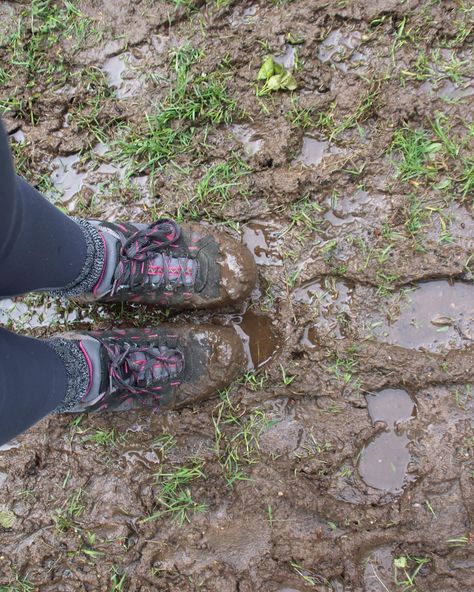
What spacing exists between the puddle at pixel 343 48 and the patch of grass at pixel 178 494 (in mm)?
2014

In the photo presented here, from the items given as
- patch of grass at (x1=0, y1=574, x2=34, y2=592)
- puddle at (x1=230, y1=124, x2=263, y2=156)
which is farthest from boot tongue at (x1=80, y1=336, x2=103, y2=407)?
puddle at (x1=230, y1=124, x2=263, y2=156)

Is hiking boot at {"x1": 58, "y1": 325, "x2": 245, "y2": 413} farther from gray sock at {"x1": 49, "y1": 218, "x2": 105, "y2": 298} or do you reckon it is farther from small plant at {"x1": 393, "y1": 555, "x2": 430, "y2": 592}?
small plant at {"x1": 393, "y1": 555, "x2": 430, "y2": 592}

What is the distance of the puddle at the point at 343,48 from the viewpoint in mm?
2342

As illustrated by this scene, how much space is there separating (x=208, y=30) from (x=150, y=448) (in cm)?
205

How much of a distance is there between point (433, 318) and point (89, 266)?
1.56 meters

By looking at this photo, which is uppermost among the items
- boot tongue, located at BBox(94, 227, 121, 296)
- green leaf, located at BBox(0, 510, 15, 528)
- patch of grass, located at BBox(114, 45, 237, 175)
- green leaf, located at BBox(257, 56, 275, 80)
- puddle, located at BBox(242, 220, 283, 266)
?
green leaf, located at BBox(257, 56, 275, 80)

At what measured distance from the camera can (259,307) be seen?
7.72ft

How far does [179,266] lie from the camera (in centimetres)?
228

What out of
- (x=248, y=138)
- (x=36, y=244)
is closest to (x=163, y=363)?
(x=36, y=244)

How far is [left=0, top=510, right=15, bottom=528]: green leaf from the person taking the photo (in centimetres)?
235

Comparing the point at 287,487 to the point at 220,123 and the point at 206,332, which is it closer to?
the point at 206,332

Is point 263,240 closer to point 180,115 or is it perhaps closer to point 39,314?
point 180,115

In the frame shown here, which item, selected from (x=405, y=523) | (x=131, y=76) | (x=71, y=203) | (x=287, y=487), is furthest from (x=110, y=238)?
(x=405, y=523)

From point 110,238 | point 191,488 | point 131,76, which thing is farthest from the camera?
point 131,76
